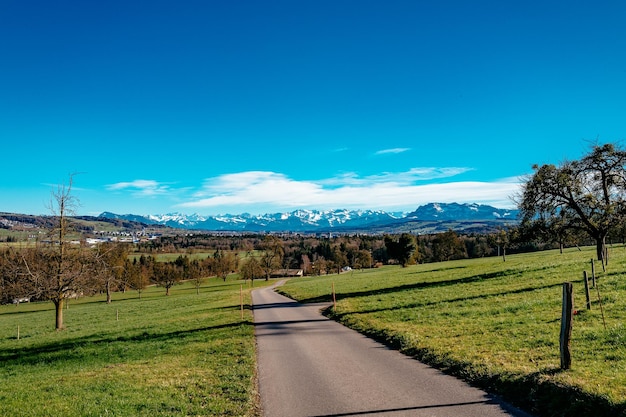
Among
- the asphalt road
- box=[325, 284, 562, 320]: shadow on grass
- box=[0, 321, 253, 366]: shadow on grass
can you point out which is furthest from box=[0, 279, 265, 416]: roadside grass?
box=[325, 284, 562, 320]: shadow on grass

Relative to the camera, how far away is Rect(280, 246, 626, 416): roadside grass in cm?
923

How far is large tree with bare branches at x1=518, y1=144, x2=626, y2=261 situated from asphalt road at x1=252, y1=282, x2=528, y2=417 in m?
26.7

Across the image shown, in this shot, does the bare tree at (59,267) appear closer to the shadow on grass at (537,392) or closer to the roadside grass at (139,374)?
the roadside grass at (139,374)

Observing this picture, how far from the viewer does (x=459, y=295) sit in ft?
89.4

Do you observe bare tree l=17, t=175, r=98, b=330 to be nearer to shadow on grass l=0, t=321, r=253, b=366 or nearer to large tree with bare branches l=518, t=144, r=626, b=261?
shadow on grass l=0, t=321, r=253, b=366

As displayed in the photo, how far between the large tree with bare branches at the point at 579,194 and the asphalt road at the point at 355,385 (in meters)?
26.7

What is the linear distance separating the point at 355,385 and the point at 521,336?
7.43m

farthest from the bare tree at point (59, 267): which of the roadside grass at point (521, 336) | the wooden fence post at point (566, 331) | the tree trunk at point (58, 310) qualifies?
the wooden fence post at point (566, 331)

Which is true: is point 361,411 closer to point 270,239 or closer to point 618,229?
point 618,229

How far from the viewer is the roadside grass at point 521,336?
923 centimetres

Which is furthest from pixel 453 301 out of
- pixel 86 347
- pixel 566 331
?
pixel 86 347

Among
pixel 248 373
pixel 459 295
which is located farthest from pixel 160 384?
pixel 459 295

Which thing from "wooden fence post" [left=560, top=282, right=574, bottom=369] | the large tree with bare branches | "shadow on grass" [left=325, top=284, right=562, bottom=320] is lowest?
"shadow on grass" [left=325, top=284, right=562, bottom=320]

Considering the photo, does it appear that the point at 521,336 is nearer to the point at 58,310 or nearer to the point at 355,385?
the point at 355,385
